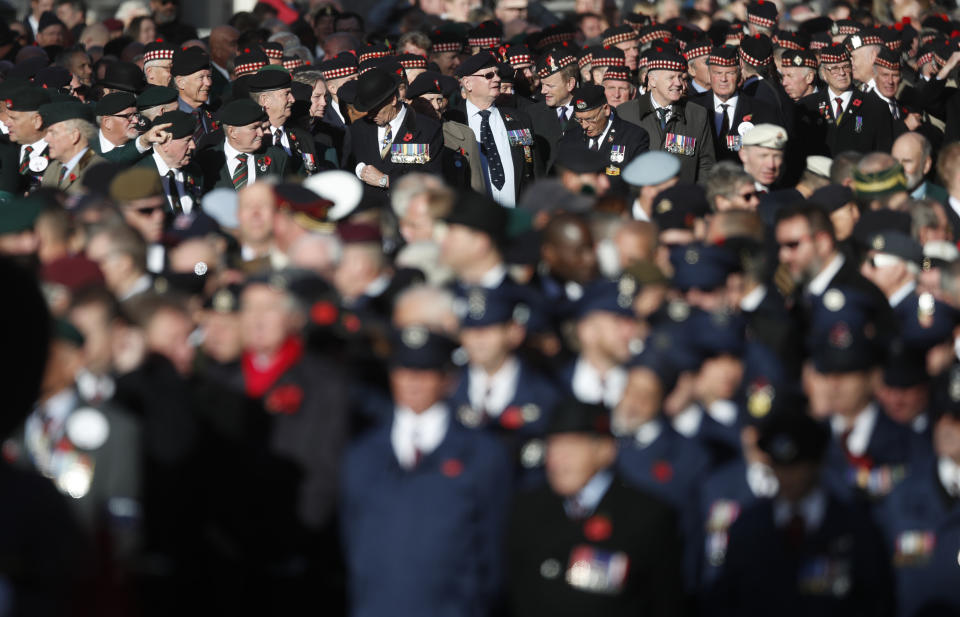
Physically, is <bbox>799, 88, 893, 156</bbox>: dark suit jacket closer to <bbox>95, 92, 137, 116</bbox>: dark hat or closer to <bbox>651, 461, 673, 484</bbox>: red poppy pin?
<bbox>95, 92, 137, 116</bbox>: dark hat

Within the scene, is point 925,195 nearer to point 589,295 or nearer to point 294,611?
point 589,295

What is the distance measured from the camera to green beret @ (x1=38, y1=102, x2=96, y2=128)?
33.8ft

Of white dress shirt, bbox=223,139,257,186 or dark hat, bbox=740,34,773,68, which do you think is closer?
white dress shirt, bbox=223,139,257,186

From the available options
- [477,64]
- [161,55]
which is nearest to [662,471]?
[477,64]

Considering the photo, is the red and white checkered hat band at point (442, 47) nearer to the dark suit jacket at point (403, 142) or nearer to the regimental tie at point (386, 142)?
the dark suit jacket at point (403, 142)

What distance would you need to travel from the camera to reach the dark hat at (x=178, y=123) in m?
9.95

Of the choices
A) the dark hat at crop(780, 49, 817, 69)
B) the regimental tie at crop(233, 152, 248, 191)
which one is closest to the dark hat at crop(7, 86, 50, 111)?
the regimental tie at crop(233, 152, 248, 191)

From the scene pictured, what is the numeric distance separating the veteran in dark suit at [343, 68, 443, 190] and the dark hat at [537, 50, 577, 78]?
190 centimetres

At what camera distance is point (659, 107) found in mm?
11820

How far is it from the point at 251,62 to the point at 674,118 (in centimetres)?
350

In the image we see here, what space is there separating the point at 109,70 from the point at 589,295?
272 inches

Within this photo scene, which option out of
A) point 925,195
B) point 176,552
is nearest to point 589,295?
point 176,552

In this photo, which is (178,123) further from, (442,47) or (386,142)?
(442,47)

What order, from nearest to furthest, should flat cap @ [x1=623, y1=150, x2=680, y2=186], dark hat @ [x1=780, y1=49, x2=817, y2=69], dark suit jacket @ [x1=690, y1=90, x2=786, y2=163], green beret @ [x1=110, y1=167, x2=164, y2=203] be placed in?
green beret @ [x1=110, y1=167, x2=164, y2=203], flat cap @ [x1=623, y1=150, x2=680, y2=186], dark suit jacket @ [x1=690, y1=90, x2=786, y2=163], dark hat @ [x1=780, y1=49, x2=817, y2=69]
